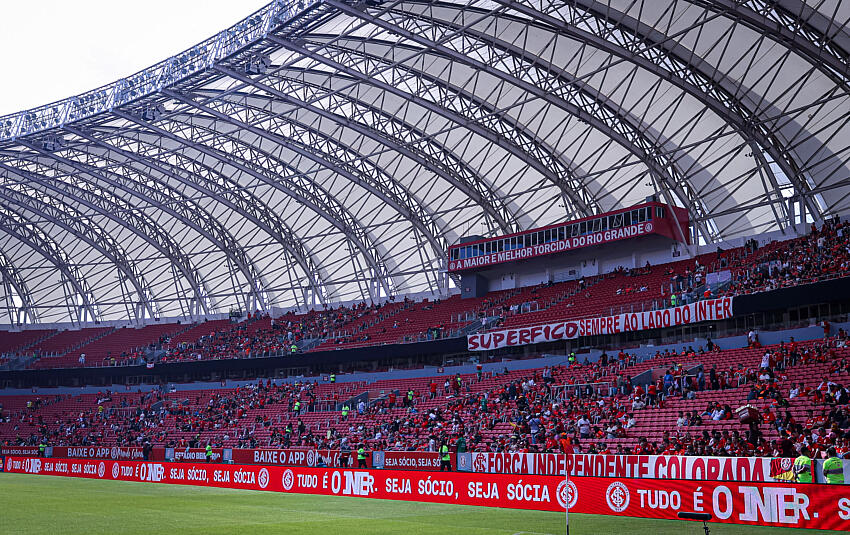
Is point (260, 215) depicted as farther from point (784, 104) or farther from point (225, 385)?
point (784, 104)

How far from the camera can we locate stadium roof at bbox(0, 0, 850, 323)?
41031mm

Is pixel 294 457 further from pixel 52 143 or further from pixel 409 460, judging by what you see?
pixel 52 143

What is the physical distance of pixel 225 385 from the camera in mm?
70250

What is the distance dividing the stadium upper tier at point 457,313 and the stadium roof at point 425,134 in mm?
3325

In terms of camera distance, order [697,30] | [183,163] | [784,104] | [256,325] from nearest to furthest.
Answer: [697,30], [784,104], [183,163], [256,325]

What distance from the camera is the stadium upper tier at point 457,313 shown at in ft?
142

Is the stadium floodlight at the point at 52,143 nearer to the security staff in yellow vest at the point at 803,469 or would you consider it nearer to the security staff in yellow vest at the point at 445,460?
the security staff in yellow vest at the point at 445,460

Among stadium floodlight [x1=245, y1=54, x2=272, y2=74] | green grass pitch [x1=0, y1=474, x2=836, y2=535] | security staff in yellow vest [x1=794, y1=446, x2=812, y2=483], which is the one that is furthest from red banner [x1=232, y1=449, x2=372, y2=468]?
security staff in yellow vest [x1=794, y1=446, x2=812, y2=483]

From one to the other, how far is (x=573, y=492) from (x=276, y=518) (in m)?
8.06

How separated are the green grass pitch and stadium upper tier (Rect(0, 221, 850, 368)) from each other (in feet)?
76.8

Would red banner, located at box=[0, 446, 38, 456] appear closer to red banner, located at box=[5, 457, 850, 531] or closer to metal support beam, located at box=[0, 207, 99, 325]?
metal support beam, located at box=[0, 207, 99, 325]

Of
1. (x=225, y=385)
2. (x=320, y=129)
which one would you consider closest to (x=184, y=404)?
(x=225, y=385)

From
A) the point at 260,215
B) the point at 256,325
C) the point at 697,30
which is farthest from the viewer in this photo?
the point at 256,325

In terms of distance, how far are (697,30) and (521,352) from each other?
2222 cm
